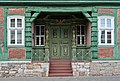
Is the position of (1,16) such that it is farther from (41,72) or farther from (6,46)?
(41,72)

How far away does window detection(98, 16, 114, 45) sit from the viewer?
18.0 m

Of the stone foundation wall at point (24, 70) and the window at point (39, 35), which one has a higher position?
the window at point (39, 35)

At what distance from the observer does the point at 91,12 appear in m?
18.1

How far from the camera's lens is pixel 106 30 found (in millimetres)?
18109

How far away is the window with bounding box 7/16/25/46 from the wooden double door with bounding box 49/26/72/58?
8.46 ft

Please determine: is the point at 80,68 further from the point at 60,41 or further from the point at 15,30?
the point at 15,30

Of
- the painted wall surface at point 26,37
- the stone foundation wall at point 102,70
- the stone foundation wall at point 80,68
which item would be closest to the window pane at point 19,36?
the painted wall surface at point 26,37

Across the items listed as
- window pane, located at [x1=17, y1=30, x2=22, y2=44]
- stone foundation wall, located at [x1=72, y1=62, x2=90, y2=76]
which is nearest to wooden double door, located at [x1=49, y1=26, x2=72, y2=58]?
stone foundation wall, located at [x1=72, y1=62, x2=90, y2=76]

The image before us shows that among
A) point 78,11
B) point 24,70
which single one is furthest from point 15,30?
point 78,11

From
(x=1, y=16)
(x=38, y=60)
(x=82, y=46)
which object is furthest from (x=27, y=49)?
(x=82, y=46)

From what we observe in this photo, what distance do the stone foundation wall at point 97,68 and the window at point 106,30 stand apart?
3.75ft

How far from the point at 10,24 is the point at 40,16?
7.83 feet

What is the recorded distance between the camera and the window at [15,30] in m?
17.9

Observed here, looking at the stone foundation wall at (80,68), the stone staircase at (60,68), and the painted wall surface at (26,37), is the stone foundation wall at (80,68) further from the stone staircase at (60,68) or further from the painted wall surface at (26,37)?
the painted wall surface at (26,37)
